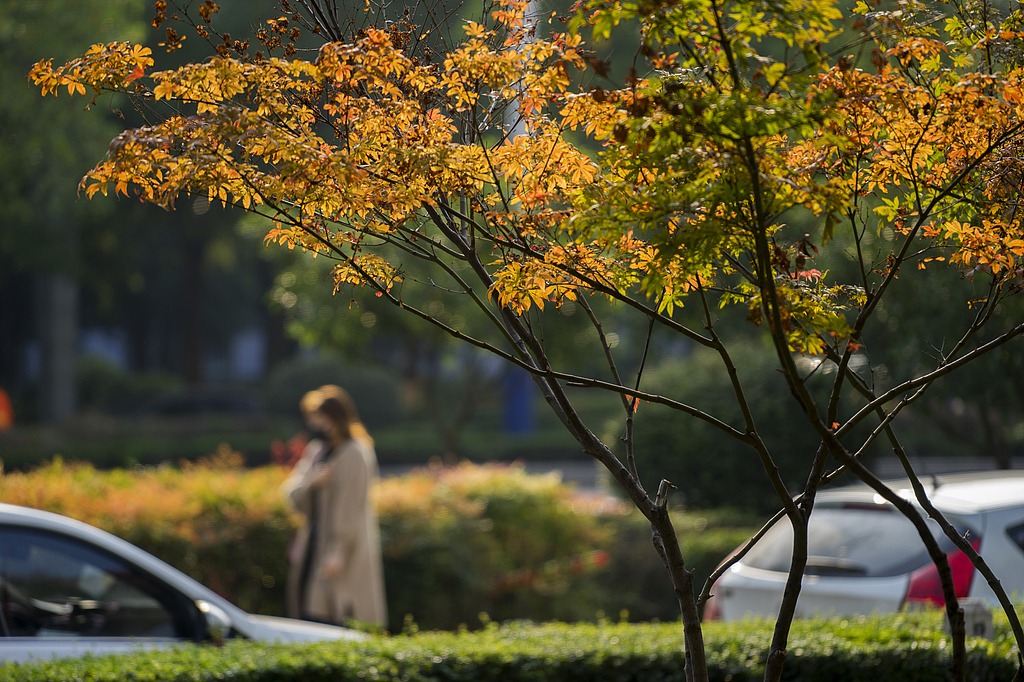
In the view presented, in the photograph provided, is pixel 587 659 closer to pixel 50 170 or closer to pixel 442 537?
pixel 442 537

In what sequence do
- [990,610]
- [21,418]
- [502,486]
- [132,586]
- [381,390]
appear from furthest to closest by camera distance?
[381,390]
[21,418]
[502,486]
[132,586]
[990,610]

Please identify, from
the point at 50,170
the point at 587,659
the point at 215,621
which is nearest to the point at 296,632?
the point at 215,621

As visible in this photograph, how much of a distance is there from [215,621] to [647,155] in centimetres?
342

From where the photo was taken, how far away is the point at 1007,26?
2994mm

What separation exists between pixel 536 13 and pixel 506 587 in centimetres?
612

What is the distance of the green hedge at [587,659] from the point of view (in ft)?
13.9

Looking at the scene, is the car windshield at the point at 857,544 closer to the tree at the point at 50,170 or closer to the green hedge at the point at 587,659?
the green hedge at the point at 587,659

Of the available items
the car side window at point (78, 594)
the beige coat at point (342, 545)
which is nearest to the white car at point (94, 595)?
the car side window at point (78, 594)

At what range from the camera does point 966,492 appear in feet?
19.4

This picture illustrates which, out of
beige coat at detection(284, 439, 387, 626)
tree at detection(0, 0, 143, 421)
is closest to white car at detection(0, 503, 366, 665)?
beige coat at detection(284, 439, 387, 626)

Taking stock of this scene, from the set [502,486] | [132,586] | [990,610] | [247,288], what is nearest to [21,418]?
[247,288]

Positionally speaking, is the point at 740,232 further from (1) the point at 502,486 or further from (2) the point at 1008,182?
(1) the point at 502,486

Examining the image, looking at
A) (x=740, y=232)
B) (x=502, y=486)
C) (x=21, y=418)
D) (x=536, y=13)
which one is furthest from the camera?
(x=21, y=418)

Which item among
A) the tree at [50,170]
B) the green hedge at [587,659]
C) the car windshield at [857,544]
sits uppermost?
the tree at [50,170]
